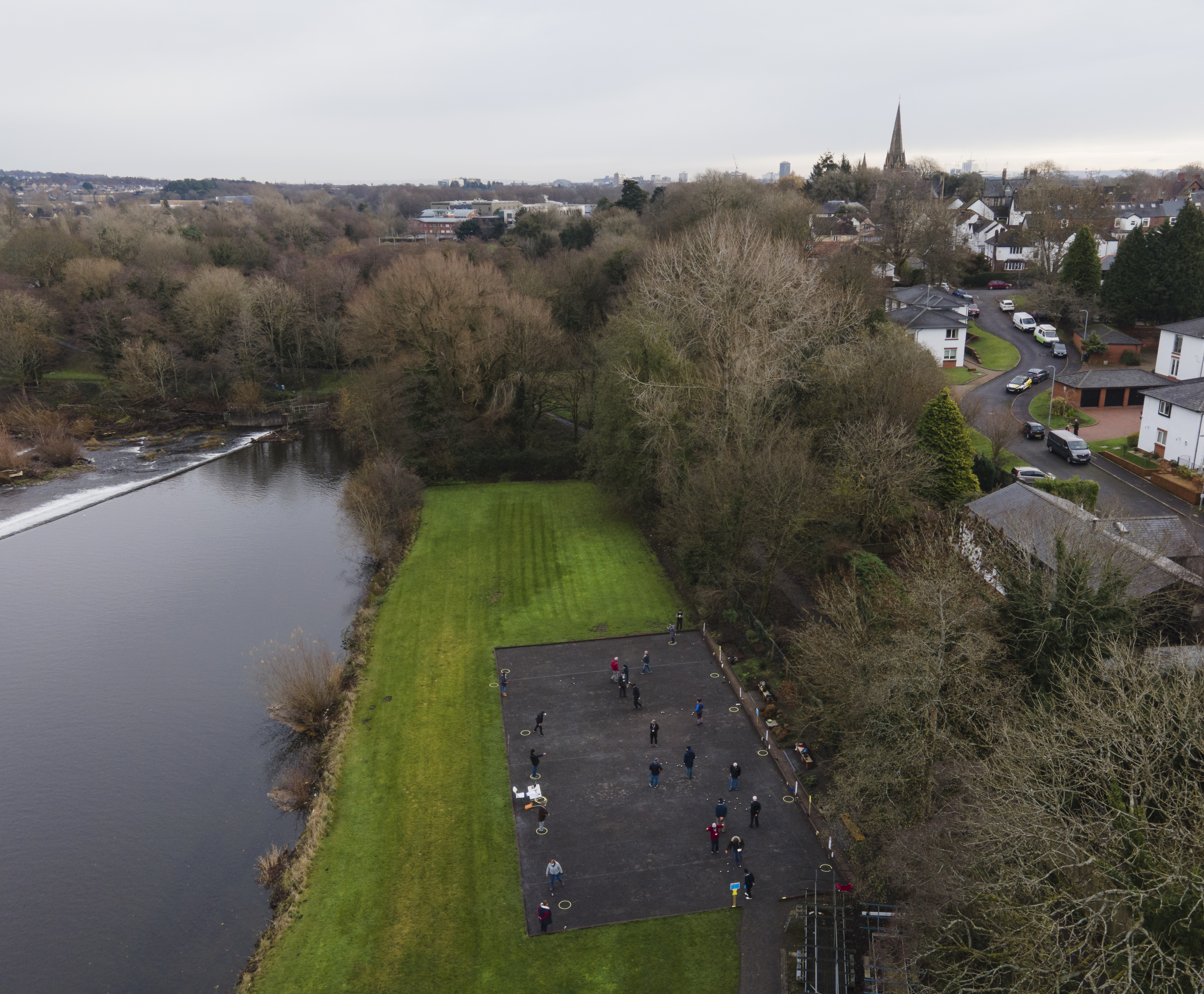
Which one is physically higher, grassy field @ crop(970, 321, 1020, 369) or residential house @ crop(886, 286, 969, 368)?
residential house @ crop(886, 286, 969, 368)

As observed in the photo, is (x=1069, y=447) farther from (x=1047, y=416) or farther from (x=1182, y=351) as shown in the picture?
(x=1182, y=351)

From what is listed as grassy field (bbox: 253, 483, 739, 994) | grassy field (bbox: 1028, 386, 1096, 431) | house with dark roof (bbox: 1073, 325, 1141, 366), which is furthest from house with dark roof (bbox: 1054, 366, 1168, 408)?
grassy field (bbox: 253, 483, 739, 994)

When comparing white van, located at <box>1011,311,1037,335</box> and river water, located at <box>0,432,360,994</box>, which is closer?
river water, located at <box>0,432,360,994</box>

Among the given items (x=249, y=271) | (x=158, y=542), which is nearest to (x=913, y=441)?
(x=158, y=542)

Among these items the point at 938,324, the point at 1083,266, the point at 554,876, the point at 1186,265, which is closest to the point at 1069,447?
the point at 938,324

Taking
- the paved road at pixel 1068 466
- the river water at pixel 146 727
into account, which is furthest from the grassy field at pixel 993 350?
the river water at pixel 146 727

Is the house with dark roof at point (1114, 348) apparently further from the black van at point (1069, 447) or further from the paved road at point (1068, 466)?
the black van at point (1069, 447)

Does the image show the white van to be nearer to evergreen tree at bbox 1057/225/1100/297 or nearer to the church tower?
evergreen tree at bbox 1057/225/1100/297
